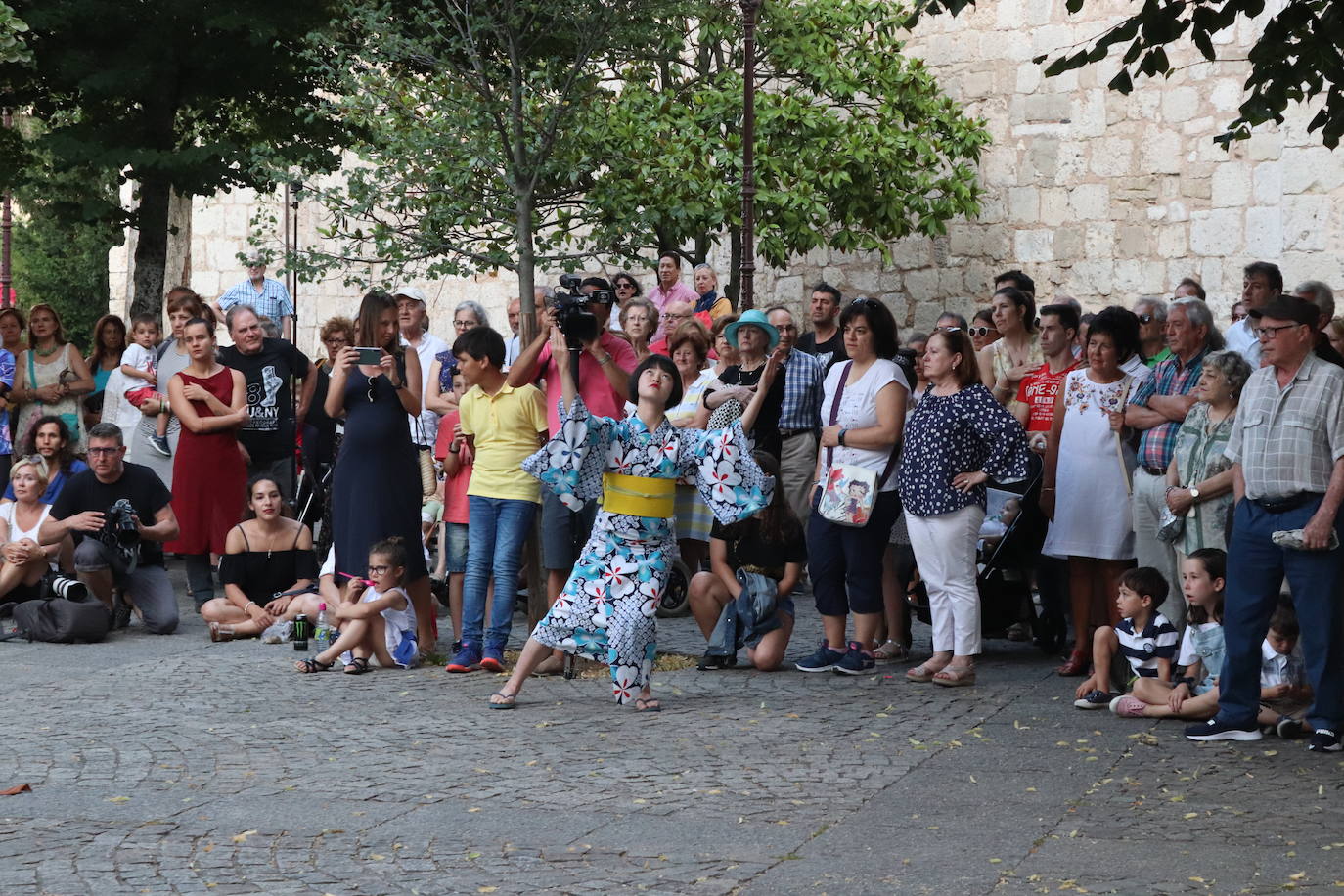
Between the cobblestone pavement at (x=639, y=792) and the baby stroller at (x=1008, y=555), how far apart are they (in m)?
0.73

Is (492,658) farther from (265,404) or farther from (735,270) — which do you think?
(735,270)

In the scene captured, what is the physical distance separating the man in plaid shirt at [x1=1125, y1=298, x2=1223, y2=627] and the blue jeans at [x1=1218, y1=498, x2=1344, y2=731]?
1.22 meters

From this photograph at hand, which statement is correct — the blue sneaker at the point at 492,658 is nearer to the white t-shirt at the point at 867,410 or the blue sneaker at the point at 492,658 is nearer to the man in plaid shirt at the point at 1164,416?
the white t-shirt at the point at 867,410

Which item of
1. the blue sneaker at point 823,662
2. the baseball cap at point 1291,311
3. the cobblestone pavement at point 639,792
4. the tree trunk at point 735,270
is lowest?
the cobblestone pavement at point 639,792

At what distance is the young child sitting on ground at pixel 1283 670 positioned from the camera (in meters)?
7.60

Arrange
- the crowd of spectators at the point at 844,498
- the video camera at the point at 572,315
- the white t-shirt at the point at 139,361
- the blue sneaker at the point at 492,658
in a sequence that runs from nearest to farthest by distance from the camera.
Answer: the crowd of spectators at the point at 844,498, the video camera at the point at 572,315, the blue sneaker at the point at 492,658, the white t-shirt at the point at 139,361

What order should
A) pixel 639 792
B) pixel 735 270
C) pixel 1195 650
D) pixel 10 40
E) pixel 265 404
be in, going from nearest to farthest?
pixel 639 792, pixel 1195 650, pixel 10 40, pixel 265 404, pixel 735 270

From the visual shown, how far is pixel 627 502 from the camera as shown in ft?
26.7

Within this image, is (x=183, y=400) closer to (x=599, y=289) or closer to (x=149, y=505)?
(x=149, y=505)

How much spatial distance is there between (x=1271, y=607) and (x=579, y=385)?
147 inches

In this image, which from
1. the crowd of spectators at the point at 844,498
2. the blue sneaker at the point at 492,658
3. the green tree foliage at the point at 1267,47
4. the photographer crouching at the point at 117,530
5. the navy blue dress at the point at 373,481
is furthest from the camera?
the photographer crouching at the point at 117,530

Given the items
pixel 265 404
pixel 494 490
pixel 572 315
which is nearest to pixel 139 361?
pixel 265 404

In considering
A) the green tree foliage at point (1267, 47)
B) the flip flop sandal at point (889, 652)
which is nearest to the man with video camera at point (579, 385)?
the flip flop sandal at point (889, 652)

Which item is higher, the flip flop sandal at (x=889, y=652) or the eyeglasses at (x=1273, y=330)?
the eyeglasses at (x=1273, y=330)
